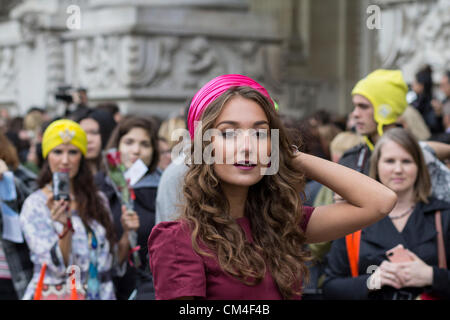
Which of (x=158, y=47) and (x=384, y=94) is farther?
(x=158, y=47)

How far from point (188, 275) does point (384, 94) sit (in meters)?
3.22

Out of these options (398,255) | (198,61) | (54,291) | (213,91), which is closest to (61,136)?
(54,291)

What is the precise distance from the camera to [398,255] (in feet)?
14.7

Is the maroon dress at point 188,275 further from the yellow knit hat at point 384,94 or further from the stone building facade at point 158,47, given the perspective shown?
the stone building facade at point 158,47

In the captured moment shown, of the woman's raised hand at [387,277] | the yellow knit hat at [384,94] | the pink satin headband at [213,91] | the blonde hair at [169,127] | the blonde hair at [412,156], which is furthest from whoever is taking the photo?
the blonde hair at [169,127]

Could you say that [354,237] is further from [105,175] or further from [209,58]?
[209,58]

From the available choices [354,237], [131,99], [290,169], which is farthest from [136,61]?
[290,169]

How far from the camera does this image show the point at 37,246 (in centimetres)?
500

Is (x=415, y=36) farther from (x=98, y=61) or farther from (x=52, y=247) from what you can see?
(x=52, y=247)

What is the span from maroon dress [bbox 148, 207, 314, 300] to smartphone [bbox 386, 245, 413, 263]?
1810 millimetres

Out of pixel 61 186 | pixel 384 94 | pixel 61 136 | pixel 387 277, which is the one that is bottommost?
pixel 387 277

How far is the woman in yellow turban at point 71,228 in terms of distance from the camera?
4.98 metres

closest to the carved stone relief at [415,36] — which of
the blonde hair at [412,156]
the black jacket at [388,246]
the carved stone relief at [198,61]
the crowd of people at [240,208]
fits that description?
the crowd of people at [240,208]

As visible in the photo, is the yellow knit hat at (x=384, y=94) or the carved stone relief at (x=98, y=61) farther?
the carved stone relief at (x=98, y=61)
